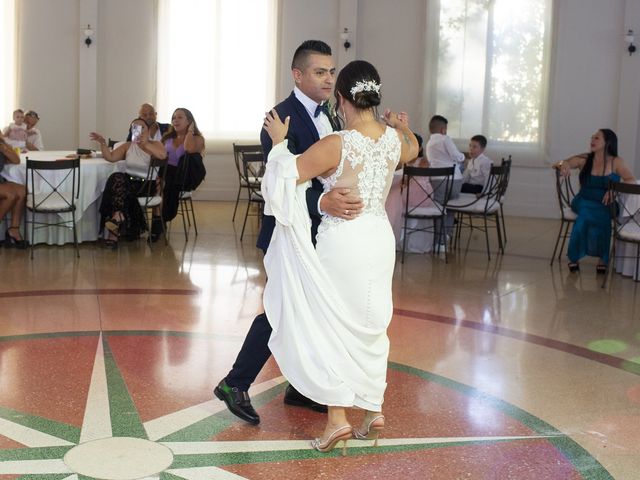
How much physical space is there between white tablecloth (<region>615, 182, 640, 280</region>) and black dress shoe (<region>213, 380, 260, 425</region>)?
480cm

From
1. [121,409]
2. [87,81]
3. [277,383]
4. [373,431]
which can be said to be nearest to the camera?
[373,431]

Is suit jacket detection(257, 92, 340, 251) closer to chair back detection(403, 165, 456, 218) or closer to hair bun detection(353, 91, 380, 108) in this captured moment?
hair bun detection(353, 91, 380, 108)

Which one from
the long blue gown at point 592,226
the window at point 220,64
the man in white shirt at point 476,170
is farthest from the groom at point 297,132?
the window at point 220,64

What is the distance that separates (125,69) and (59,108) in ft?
3.55

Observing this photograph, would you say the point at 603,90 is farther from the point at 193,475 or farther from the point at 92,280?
the point at 193,475

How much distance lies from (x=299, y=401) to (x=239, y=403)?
374 millimetres

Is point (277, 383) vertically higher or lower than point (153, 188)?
lower

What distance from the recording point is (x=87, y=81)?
13.2 m

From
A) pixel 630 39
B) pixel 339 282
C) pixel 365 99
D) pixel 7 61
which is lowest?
pixel 339 282

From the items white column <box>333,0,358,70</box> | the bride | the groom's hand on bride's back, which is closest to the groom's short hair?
the bride

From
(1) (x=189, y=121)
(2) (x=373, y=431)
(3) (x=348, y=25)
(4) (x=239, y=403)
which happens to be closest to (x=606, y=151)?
(1) (x=189, y=121)

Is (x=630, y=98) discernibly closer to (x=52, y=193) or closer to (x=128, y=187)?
(x=128, y=187)

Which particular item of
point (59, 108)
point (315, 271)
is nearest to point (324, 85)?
point (315, 271)

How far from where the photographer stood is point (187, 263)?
7.96 m
